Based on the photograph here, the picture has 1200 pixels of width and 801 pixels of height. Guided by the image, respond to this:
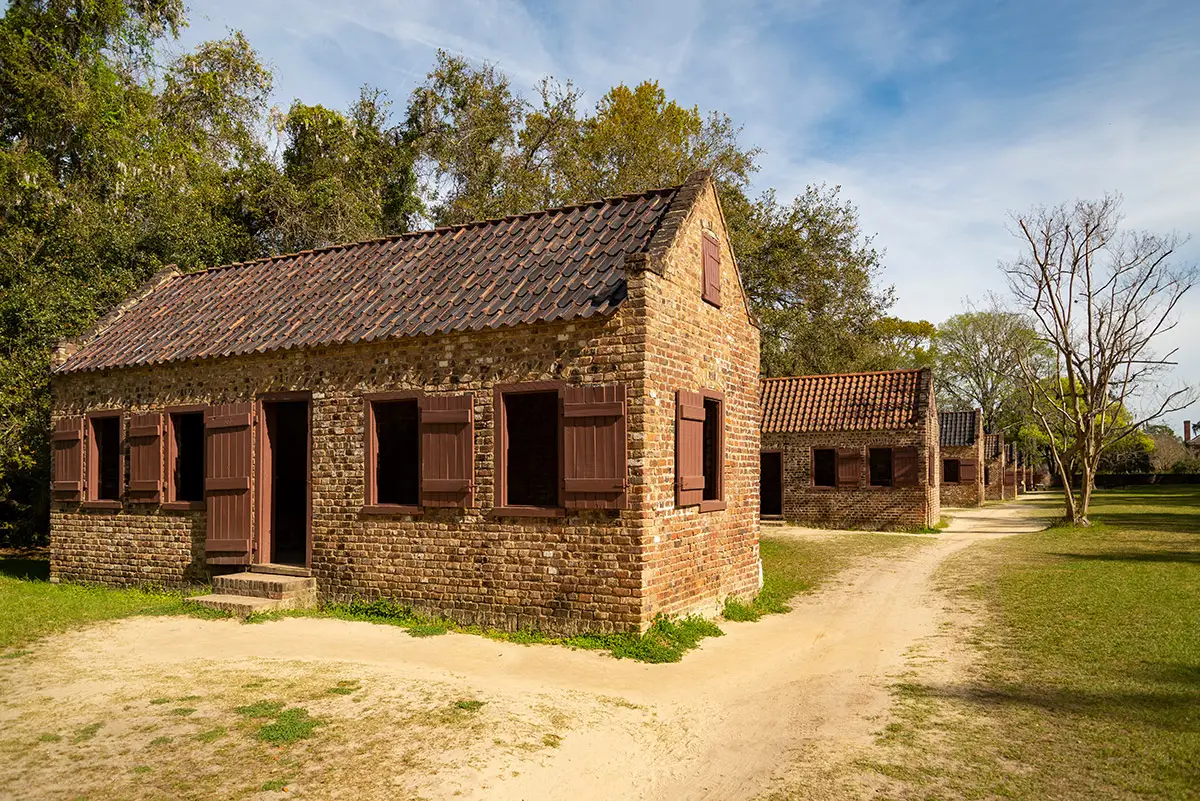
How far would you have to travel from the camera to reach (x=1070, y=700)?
6.79 meters

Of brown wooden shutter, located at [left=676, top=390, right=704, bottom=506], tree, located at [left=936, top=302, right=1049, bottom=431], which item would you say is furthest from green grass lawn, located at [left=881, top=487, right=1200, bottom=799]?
tree, located at [left=936, top=302, right=1049, bottom=431]

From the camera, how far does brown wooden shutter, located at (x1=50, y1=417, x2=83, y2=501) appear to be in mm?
13328

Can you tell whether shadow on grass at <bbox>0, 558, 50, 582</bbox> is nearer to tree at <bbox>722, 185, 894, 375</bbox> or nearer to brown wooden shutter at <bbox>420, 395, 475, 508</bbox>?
brown wooden shutter at <bbox>420, 395, 475, 508</bbox>

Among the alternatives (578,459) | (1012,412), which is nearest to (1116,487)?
(1012,412)

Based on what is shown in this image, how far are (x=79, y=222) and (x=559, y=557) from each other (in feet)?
55.2

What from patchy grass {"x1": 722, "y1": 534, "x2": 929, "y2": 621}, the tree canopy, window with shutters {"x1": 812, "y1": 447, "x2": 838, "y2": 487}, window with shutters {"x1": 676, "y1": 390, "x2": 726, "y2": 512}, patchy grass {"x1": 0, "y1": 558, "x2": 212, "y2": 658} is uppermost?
the tree canopy

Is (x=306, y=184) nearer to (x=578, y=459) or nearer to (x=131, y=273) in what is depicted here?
(x=131, y=273)

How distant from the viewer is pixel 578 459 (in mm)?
9242

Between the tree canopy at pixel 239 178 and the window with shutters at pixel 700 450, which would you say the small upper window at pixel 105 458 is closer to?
the tree canopy at pixel 239 178

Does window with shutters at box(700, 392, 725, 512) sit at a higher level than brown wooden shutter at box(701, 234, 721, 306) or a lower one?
lower

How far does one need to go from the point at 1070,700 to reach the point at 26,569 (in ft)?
56.3

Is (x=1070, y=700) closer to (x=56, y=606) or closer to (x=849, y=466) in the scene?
(x=56, y=606)

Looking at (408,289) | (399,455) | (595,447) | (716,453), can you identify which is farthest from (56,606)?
(716,453)

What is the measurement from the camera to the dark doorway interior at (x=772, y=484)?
2653cm
